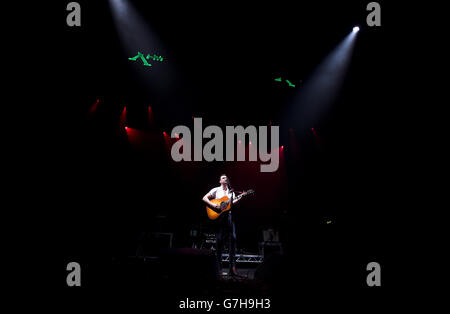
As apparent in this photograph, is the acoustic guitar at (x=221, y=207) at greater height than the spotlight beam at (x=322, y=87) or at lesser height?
lesser

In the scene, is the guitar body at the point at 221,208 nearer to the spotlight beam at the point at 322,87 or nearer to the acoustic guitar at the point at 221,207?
the acoustic guitar at the point at 221,207

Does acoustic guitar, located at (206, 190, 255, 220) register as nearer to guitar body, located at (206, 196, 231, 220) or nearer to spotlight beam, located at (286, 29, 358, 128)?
guitar body, located at (206, 196, 231, 220)

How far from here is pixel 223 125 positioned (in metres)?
7.26

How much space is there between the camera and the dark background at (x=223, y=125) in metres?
3.57

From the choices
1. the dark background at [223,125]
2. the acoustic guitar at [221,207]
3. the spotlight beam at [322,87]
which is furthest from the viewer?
the spotlight beam at [322,87]

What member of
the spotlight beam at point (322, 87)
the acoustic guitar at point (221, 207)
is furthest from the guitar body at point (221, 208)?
the spotlight beam at point (322, 87)

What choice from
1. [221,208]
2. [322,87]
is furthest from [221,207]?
[322,87]

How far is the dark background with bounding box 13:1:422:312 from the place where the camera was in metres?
3.57

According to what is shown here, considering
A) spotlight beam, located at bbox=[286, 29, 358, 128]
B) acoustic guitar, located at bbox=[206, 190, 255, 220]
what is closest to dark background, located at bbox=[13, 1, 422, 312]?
spotlight beam, located at bbox=[286, 29, 358, 128]

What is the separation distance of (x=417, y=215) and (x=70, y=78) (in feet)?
20.6

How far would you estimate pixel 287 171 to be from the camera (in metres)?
7.90

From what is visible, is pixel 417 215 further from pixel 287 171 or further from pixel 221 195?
pixel 287 171

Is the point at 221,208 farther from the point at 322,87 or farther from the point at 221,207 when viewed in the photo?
the point at 322,87
